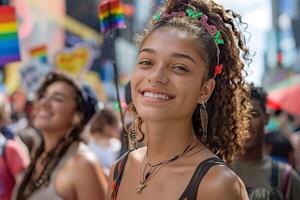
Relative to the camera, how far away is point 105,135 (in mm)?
6812

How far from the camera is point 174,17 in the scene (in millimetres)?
2561

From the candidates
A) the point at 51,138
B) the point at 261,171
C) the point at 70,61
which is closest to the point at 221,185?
the point at 261,171

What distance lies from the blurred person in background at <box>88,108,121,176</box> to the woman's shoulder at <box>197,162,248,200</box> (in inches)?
Result: 154

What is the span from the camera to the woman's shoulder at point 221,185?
228 cm

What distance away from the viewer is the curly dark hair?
8.40 feet

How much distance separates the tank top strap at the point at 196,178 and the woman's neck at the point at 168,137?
0.57ft

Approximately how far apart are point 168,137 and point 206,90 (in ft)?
0.78

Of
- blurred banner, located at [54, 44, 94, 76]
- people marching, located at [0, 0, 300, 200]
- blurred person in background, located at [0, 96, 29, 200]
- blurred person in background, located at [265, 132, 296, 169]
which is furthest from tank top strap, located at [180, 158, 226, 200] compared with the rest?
blurred banner, located at [54, 44, 94, 76]

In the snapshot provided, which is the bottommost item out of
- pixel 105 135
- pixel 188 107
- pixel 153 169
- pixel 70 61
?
pixel 105 135

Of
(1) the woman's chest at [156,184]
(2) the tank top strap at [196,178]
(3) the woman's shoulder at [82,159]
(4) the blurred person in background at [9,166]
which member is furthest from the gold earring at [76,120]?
(2) the tank top strap at [196,178]

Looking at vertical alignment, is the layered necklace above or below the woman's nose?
→ below

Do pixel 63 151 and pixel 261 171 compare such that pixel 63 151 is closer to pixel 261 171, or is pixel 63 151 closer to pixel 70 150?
pixel 70 150

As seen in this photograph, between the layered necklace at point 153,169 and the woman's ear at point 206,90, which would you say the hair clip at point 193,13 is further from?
the layered necklace at point 153,169

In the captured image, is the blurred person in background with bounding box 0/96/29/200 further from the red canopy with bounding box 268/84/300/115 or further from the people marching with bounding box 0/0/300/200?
the red canopy with bounding box 268/84/300/115
